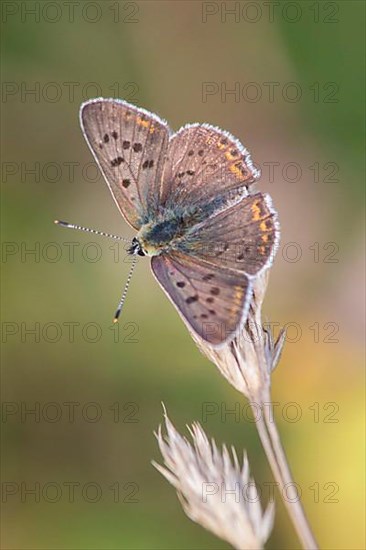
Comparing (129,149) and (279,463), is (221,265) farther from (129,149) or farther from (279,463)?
(279,463)

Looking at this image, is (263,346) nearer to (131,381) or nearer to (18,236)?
(131,381)

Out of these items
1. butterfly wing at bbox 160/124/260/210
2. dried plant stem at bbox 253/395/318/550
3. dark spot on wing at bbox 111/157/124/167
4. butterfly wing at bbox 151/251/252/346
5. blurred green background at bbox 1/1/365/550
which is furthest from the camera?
blurred green background at bbox 1/1/365/550

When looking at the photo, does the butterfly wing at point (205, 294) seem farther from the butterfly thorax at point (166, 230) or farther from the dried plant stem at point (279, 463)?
the dried plant stem at point (279, 463)

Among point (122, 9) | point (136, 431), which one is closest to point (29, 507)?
point (136, 431)

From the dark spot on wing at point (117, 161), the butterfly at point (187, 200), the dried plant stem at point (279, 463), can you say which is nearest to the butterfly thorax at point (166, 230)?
the butterfly at point (187, 200)

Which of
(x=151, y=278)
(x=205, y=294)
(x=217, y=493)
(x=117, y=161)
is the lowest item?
(x=217, y=493)

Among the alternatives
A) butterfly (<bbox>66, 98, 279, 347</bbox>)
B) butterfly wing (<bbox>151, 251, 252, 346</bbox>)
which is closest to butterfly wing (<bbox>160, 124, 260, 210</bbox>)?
butterfly (<bbox>66, 98, 279, 347</bbox>)

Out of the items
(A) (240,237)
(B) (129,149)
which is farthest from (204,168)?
(A) (240,237)

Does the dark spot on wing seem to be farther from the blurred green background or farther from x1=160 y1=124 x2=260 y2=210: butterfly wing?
the blurred green background
